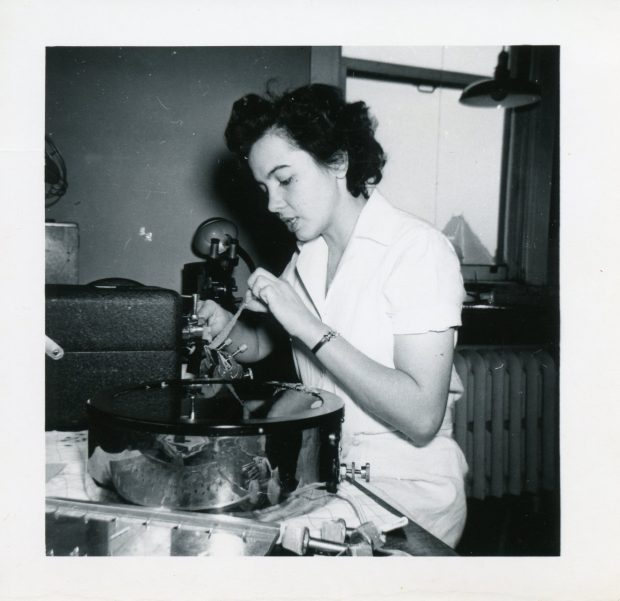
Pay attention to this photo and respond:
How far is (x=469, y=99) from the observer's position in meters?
2.47

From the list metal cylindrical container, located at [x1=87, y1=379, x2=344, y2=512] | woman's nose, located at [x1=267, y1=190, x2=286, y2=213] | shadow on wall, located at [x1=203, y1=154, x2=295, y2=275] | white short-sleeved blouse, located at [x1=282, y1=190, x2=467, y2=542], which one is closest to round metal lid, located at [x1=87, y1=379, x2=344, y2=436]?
metal cylindrical container, located at [x1=87, y1=379, x2=344, y2=512]

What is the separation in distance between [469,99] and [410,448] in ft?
6.02

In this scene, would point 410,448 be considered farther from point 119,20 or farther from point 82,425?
point 119,20

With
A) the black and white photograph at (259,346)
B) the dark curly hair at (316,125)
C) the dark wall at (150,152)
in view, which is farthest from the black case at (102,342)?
the dark wall at (150,152)

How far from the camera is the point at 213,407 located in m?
0.84

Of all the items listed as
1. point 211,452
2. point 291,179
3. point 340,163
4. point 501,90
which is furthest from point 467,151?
point 211,452

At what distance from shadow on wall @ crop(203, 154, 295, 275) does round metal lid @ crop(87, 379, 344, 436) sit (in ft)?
4.76

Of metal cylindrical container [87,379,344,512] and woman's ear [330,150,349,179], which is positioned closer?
metal cylindrical container [87,379,344,512]

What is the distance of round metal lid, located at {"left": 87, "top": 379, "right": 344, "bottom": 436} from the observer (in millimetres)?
725

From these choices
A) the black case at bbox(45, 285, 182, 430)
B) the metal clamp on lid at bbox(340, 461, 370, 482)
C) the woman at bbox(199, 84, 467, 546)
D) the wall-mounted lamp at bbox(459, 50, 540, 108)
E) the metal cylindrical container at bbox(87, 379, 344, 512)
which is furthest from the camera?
the wall-mounted lamp at bbox(459, 50, 540, 108)

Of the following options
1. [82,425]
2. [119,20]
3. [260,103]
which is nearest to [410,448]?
[82,425]

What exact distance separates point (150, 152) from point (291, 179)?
1290mm

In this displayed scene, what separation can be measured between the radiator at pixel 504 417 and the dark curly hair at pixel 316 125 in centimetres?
152

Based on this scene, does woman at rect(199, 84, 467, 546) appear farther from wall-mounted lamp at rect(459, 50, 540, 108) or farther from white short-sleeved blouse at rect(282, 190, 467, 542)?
wall-mounted lamp at rect(459, 50, 540, 108)
